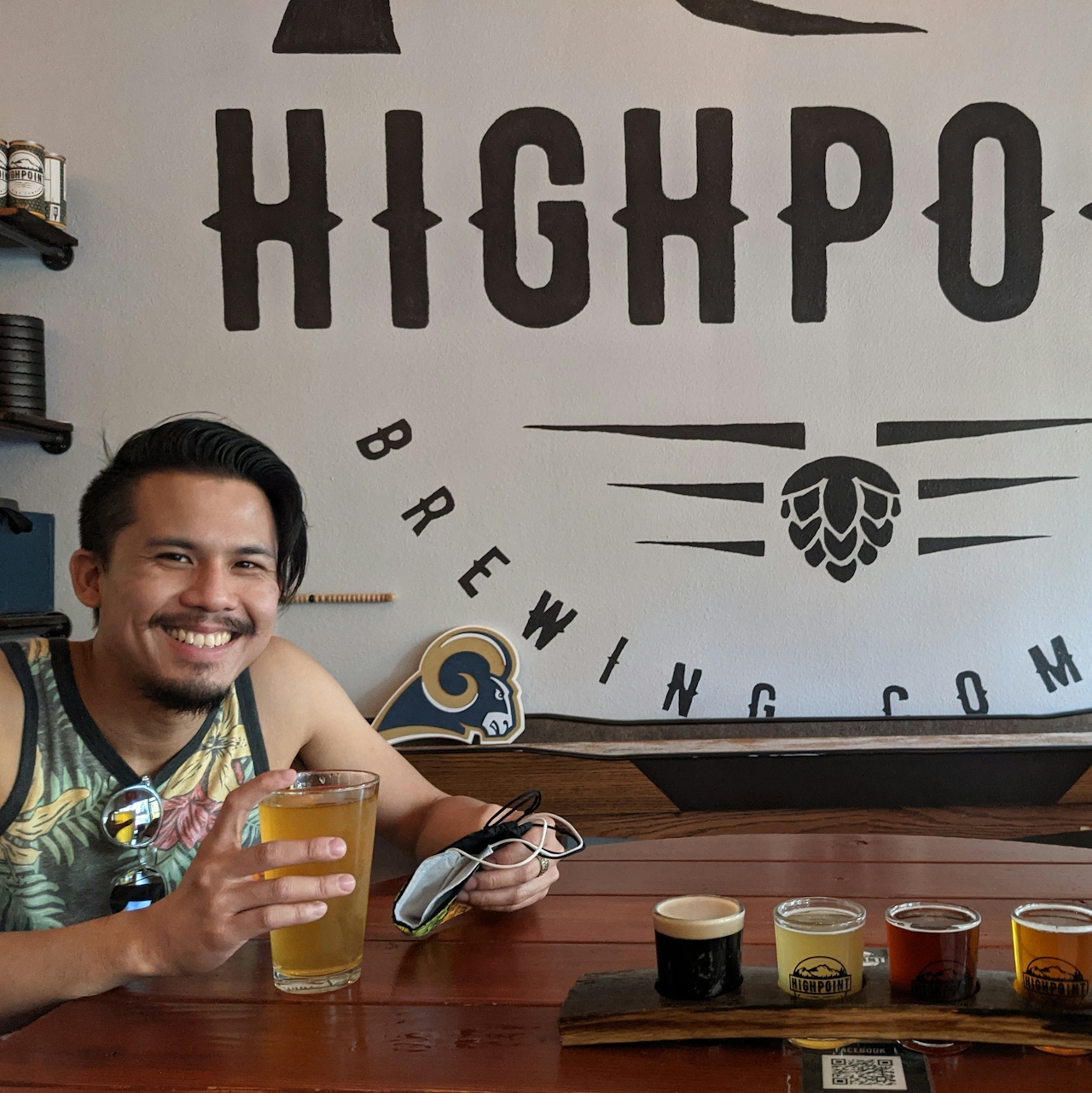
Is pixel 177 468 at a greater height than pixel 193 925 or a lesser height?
greater

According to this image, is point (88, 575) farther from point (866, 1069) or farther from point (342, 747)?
point (866, 1069)

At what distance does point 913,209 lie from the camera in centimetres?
292

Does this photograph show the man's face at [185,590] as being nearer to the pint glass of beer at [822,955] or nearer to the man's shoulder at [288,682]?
the man's shoulder at [288,682]

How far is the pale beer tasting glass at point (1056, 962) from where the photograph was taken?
2.84 ft

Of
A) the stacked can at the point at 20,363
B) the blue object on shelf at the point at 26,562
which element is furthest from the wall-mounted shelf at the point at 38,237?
the blue object on shelf at the point at 26,562

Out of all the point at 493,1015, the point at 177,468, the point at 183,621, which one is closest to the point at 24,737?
the point at 183,621

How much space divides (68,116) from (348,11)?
0.80 m

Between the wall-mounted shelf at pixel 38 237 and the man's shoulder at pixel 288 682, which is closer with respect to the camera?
the man's shoulder at pixel 288 682

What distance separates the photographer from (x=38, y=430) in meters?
2.84

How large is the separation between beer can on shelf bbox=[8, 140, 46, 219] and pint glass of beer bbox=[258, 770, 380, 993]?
2.23 m

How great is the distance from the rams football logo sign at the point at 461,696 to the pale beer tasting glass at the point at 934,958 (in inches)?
79.3

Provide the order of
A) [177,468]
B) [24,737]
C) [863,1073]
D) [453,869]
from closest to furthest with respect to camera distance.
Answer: [863,1073], [453,869], [24,737], [177,468]

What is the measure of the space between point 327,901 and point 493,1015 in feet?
0.59

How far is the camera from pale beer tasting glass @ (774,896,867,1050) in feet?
2.92
